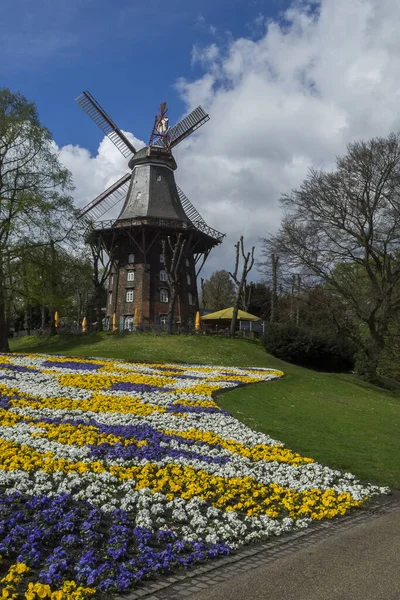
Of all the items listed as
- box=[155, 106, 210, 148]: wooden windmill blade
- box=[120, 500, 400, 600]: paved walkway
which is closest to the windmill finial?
box=[155, 106, 210, 148]: wooden windmill blade

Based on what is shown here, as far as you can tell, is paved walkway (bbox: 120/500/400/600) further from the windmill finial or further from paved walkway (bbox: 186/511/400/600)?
the windmill finial

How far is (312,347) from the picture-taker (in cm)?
3681

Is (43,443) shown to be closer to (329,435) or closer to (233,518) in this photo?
(233,518)

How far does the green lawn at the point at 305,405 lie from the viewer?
1273 centimetres

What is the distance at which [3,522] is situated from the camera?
7043 mm

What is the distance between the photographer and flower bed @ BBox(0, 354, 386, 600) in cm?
650

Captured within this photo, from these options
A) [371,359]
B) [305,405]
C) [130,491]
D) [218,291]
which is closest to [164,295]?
[371,359]

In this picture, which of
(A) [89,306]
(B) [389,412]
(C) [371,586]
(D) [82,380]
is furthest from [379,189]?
(A) [89,306]

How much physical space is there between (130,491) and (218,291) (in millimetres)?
83748

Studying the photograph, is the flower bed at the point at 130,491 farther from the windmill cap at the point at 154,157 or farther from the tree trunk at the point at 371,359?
the windmill cap at the point at 154,157

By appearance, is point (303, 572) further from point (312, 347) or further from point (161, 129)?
point (161, 129)

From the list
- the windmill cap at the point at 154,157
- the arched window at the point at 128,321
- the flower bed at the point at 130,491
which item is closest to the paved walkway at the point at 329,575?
the flower bed at the point at 130,491

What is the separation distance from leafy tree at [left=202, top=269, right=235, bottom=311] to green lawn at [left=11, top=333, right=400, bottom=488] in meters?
48.1

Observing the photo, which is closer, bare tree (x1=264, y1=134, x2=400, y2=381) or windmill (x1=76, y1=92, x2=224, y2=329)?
bare tree (x1=264, y1=134, x2=400, y2=381)
